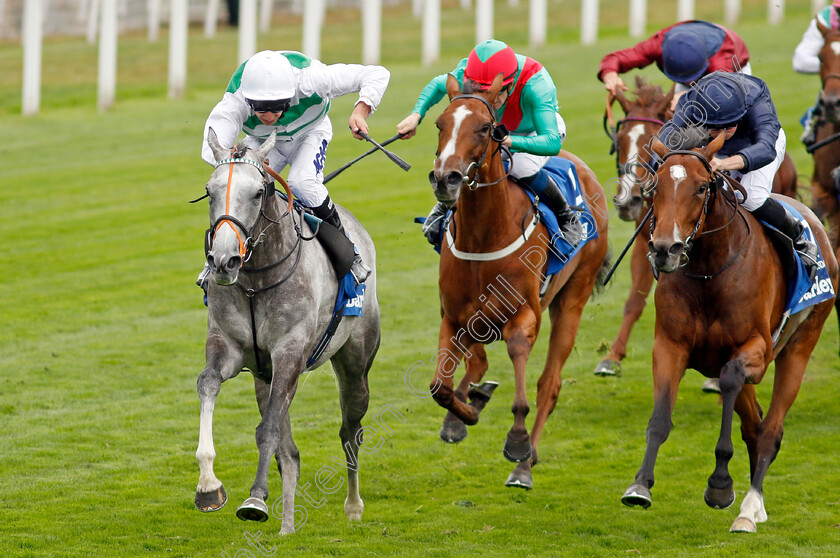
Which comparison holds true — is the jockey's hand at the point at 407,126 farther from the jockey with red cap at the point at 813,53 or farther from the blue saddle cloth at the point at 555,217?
the jockey with red cap at the point at 813,53

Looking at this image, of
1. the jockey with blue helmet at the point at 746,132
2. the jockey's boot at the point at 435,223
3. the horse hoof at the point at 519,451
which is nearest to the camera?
the jockey with blue helmet at the point at 746,132

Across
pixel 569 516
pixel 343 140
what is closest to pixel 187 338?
pixel 569 516

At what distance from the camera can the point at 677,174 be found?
18.7 feet

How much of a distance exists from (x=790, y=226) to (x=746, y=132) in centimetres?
63

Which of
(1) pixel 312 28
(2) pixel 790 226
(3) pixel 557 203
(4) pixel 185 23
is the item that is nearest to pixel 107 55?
(4) pixel 185 23

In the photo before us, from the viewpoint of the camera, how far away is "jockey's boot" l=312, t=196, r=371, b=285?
6688mm

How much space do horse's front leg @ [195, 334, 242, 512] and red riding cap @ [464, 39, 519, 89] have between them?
7.38 feet

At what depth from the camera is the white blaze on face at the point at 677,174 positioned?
569 cm

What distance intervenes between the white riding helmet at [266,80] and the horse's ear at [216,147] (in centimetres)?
44

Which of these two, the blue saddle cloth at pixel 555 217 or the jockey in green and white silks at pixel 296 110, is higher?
the jockey in green and white silks at pixel 296 110

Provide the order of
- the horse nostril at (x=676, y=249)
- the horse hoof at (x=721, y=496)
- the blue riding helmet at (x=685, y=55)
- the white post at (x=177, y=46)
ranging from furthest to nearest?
the white post at (x=177, y=46) → the blue riding helmet at (x=685, y=55) → the horse hoof at (x=721, y=496) → the horse nostril at (x=676, y=249)

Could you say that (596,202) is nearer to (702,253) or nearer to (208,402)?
(702,253)

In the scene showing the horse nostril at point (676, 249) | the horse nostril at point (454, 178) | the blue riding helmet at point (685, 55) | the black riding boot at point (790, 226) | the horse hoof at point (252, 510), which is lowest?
the horse hoof at point (252, 510)

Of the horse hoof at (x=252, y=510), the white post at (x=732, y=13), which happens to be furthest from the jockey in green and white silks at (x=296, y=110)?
the white post at (x=732, y=13)
